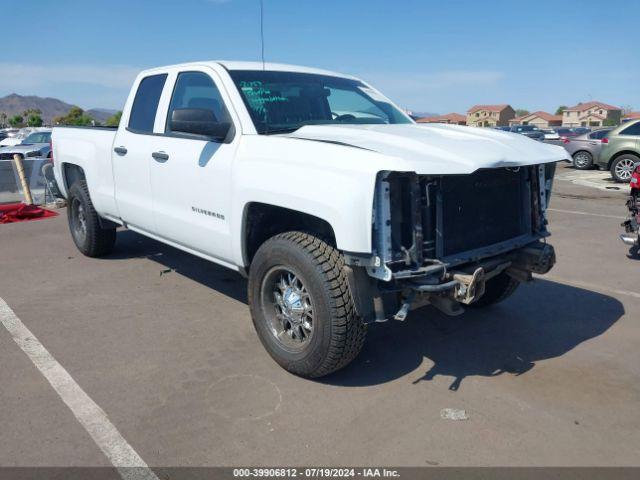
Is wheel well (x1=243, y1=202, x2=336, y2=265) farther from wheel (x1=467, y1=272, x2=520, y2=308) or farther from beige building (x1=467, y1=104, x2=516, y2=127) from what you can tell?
beige building (x1=467, y1=104, x2=516, y2=127)

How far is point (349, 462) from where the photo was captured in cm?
277

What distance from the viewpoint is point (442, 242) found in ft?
10.8

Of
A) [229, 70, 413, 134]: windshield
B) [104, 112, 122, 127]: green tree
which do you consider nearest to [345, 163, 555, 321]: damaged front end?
[229, 70, 413, 134]: windshield

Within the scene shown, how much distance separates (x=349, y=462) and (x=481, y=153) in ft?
6.19

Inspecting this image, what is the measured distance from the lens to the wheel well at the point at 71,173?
254 inches

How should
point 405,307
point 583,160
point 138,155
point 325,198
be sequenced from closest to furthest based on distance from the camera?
1. point 325,198
2. point 405,307
3. point 138,155
4. point 583,160

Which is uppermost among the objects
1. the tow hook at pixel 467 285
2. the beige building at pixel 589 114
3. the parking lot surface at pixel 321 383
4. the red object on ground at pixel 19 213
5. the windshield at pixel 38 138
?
the beige building at pixel 589 114

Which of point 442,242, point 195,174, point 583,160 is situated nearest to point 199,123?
point 195,174

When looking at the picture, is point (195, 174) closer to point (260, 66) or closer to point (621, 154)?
point (260, 66)

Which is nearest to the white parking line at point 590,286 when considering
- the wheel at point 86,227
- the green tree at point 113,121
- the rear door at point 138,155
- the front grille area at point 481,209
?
the front grille area at point 481,209

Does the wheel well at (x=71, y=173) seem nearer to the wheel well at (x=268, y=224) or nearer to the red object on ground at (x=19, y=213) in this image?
the red object on ground at (x=19, y=213)

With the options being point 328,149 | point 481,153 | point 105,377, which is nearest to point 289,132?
point 328,149

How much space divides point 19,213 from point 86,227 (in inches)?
157

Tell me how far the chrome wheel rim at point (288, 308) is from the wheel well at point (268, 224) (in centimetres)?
32
